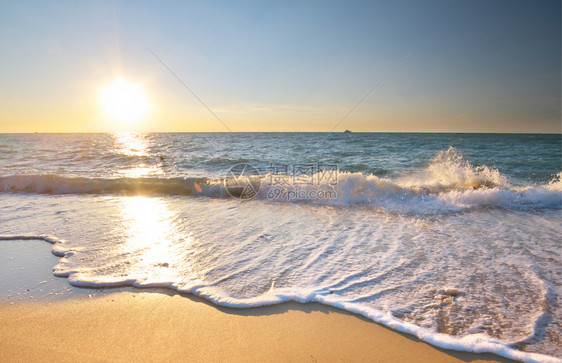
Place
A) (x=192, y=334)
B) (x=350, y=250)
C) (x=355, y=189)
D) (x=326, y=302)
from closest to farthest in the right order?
1. (x=192, y=334)
2. (x=326, y=302)
3. (x=350, y=250)
4. (x=355, y=189)

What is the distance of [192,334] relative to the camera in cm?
217

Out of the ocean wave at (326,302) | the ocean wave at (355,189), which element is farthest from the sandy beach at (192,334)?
the ocean wave at (355,189)

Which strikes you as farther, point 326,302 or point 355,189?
point 355,189

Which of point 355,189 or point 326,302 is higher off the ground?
point 355,189

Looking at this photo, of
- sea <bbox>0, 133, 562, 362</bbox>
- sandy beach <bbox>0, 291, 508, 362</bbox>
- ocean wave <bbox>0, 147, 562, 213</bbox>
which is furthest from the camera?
ocean wave <bbox>0, 147, 562, 213</bbox>

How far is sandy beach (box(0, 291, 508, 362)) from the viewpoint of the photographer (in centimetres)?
195

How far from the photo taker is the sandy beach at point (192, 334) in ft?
6.40

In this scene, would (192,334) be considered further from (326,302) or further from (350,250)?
(350,250)

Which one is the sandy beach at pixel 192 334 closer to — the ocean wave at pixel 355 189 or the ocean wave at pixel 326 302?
the ocean wave at pixel 326 302

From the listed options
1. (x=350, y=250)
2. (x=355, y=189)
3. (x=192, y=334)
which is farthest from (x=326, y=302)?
(x=355, y=189)

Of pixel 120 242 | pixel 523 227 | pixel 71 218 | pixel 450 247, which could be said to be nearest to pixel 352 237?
pixel 450 247

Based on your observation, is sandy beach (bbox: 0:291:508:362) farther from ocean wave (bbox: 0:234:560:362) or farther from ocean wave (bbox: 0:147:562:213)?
ocean wave (bbox: 0:147:562:213)

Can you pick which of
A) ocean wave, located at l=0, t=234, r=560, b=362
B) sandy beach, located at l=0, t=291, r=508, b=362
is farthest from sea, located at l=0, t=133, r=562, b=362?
sandy beach, located at l=0, t=291, r=508, b=362

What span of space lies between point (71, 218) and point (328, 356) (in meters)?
5.70
